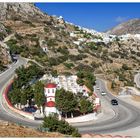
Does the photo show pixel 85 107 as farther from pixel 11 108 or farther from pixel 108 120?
pixel 11 108

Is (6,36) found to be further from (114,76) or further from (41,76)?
(41,76)

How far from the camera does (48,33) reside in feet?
484

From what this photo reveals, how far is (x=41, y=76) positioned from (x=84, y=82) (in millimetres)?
8861

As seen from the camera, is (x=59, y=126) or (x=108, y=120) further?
(x=108, y=120)

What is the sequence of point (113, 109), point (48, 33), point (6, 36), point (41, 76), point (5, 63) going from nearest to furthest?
1. point (113, 109)
2. point (41, 76)
3. point (5, 63)
4. point (6, 36)
5. point (48, 33)

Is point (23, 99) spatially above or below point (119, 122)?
above

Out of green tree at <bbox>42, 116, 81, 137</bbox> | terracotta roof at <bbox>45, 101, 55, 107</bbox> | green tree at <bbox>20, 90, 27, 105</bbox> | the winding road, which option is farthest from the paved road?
green tree at <bbox>20, 90, 27, 105</bbox>

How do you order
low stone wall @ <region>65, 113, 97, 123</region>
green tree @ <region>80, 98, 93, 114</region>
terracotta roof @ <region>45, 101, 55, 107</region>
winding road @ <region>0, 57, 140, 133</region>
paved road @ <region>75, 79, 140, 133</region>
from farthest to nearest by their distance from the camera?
terracotta roof @ <region>45, 101, 55, 107</region> → green tree @ <region>80, 98, 93, 114</region> → low stone wall @ <region>65, 113, 97, 123</region> → winding road @ <region>0, 57, 140, 133</region> → paved road @ <region>75, 79, 140, 133</region>

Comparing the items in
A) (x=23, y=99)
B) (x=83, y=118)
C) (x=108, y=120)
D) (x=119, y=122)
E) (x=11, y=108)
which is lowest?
(x=119, y=122)

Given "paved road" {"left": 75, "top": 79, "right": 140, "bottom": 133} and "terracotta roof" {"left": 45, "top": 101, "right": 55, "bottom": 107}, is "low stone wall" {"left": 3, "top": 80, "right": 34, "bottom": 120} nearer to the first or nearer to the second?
"terracotta roof" {"left": 45, "top": 101, "right": 55, "bottom": 107}

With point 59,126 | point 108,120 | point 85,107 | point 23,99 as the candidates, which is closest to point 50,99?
point 23,99

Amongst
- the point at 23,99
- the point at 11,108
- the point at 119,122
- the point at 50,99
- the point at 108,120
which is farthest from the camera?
the point at 50,99

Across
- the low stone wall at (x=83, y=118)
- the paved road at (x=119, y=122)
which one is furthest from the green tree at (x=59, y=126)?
the low stone wall at (x=83, y=118)

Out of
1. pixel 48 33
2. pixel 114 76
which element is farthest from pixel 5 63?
pixel 48 33
